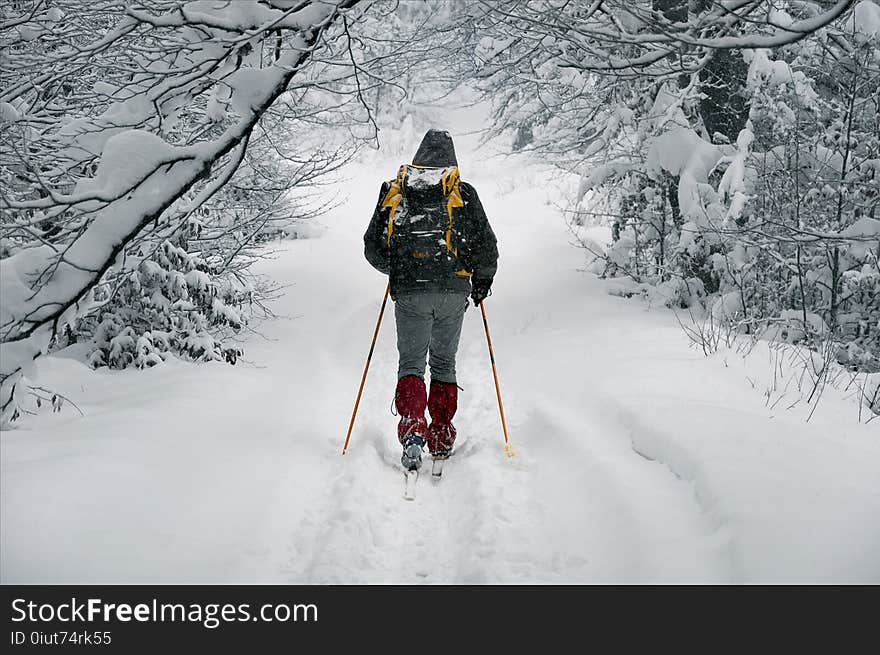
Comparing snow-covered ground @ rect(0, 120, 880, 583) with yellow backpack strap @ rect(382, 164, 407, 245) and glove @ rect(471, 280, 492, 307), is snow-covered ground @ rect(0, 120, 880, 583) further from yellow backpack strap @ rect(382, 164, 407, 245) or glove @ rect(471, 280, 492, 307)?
yellow backpack strap @ rect(382, 164, 407, 245)

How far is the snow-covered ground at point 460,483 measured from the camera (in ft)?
10.8

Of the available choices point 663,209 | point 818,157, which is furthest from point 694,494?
point 663,209

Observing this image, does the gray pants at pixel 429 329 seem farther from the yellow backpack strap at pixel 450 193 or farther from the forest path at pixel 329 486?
the forest path at pixel 329 486

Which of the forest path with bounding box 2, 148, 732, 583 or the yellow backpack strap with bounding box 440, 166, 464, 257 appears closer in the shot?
the forest path with bounding box 2, 148, 732, 583

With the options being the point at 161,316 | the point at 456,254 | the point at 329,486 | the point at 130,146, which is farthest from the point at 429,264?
the point at 161,316

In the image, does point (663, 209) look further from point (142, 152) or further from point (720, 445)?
point (142, 152)

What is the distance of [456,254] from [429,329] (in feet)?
2.09

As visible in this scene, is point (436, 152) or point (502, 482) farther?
point (436, 152)

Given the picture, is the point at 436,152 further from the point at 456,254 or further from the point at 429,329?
the point at 429,329

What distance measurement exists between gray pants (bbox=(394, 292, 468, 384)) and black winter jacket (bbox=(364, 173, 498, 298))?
0.29ft

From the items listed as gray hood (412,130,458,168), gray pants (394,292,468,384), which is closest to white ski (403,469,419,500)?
gray pants (394,292,468,384)

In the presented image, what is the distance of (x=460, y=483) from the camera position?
15.9 feet

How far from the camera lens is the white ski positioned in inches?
182
